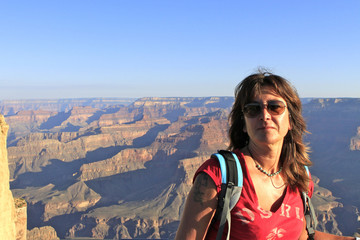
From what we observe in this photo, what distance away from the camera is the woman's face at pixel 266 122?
302 cm

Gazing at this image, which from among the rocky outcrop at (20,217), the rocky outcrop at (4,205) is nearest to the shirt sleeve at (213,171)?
the rocky outcrop at (4,205)

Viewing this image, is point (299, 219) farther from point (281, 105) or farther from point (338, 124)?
point (338, 124)

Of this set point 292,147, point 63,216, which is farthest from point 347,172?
point 292,147

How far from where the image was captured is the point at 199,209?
100 inches

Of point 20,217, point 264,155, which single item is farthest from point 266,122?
point 20,217

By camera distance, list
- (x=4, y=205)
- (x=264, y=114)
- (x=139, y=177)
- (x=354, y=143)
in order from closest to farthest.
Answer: (x=264, y=114) < (x=4, y=205) < (x=139, y=177) < (x=354, y=143)

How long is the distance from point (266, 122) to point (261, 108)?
0.54 ft

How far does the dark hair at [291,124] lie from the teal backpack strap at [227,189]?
2.60ft

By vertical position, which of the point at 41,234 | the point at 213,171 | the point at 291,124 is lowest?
the point at 41,234

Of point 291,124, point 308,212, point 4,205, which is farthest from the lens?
point 4,205

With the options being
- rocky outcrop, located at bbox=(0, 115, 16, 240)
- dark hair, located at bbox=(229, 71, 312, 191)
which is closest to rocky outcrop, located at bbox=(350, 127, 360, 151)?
rocky outcrop, located at bbox=(0, 115, 16, 240)

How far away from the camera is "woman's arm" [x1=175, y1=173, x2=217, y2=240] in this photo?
2.54m

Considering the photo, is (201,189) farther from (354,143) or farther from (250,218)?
(354,143)

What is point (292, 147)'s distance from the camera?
3477mm
